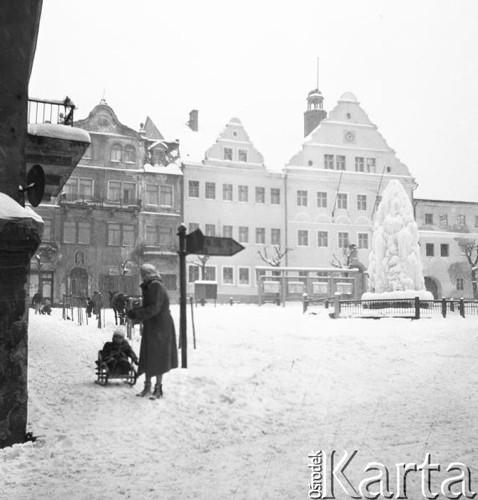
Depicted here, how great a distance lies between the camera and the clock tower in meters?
29.1

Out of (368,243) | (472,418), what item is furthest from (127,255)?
(472,418)

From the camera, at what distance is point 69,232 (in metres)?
22.5

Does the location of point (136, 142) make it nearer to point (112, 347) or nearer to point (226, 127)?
point (226, 127)

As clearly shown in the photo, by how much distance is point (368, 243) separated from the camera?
27266 mm

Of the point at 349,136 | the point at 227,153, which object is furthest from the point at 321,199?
the point at 227,153

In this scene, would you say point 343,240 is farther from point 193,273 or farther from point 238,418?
point 238,418

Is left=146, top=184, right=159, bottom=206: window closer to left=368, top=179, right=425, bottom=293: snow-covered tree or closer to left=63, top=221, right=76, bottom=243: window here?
left=63, top=221, right=76, bottom=243: window

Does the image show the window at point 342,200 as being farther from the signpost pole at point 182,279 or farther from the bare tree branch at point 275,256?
the signpost pole at point 182,279

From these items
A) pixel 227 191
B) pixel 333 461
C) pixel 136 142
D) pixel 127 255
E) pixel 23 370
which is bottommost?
pixel 333 461

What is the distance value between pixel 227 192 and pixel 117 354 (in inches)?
812

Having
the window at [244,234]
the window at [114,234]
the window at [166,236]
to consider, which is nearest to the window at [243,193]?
the window at [244,234]

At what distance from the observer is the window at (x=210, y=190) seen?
25.5 m

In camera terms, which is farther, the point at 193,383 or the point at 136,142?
the point at 136,142

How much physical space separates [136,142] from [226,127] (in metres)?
4.35
